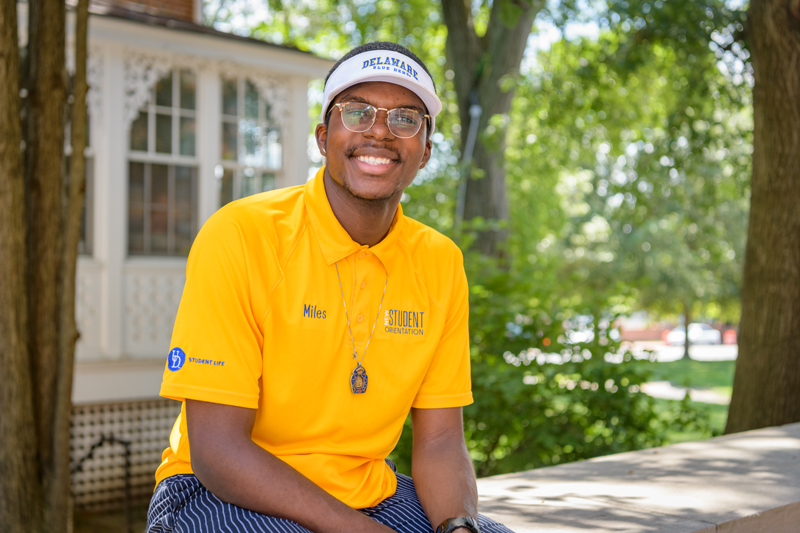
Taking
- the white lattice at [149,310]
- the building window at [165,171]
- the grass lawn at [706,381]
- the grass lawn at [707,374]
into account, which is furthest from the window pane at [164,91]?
the grass lawn at [707,374]

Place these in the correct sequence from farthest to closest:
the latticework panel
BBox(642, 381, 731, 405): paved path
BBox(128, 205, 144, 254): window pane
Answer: BBox(642, 381, 731, 405): paved path → BBox(128, 205, 144, 254): window pane → the latticework panel

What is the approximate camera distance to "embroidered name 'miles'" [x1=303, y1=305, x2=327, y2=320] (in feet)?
7.00

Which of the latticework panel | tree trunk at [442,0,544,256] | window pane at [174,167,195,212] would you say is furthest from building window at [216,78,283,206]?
tree trunk at [442,0,544,256]

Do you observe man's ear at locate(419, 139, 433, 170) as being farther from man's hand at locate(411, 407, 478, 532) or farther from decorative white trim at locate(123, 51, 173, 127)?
decorative white trim at locate(123, 51, 173, 127)

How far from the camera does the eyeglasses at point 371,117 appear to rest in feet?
7.50

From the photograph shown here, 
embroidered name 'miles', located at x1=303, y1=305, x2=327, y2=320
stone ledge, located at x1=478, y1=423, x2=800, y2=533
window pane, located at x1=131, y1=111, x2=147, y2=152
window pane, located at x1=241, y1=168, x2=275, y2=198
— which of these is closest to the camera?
embroidered name 'miles', located at x1=303, y1=305, x2=327, y2=320

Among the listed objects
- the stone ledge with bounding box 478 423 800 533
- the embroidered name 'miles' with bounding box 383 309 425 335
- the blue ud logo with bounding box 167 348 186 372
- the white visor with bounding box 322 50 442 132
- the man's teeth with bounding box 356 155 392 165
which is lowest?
the stone ledge with bounding box 478 423 800 533

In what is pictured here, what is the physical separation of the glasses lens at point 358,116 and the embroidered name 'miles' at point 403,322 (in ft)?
1.81

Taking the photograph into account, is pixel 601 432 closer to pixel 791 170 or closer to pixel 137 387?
pixel 791 170

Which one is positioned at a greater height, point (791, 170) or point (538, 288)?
point (791, 170)

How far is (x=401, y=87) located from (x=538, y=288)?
5.94 metres

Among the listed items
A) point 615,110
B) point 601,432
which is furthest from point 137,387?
point 615,110

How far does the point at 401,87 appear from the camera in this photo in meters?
2.31

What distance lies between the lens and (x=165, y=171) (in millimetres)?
9047
